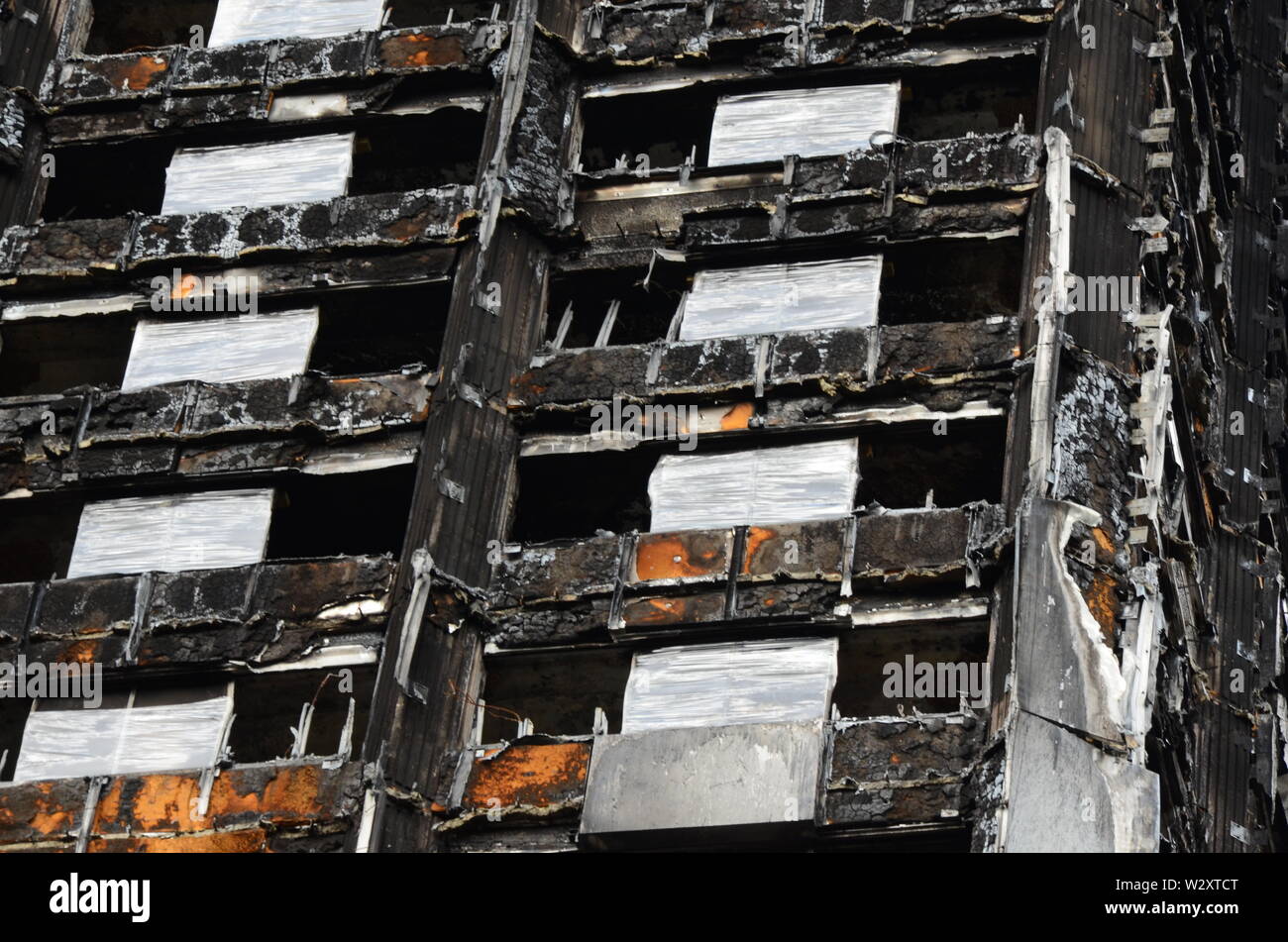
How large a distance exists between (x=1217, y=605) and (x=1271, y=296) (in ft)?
25.6

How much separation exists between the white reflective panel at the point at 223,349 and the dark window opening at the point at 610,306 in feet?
13.0

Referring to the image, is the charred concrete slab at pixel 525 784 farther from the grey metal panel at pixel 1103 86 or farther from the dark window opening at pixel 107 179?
the dark window opening at pixel 107 179

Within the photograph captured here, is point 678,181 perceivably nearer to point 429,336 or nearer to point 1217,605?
point 429,336

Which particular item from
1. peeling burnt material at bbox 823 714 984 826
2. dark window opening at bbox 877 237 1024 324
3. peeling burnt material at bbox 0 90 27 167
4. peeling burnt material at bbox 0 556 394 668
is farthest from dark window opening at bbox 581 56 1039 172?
peeling burnt material at bbox 823 714 984 826

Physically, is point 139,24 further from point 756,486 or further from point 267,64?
point 756,486

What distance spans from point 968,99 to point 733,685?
11517mm

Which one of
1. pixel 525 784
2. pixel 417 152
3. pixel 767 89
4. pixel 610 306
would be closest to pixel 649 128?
pixel 767 89

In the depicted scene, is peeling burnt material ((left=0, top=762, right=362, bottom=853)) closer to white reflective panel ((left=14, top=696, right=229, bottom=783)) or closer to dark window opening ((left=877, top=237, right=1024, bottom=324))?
white reflective panel ((left=14, top=696, right=229, bottom=783))

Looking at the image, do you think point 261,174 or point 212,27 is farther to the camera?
point 212,27

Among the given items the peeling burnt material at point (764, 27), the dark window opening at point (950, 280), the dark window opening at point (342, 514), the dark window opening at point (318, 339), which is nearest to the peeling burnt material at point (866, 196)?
the dark window opening at point (950, 280)

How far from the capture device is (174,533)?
129ft
